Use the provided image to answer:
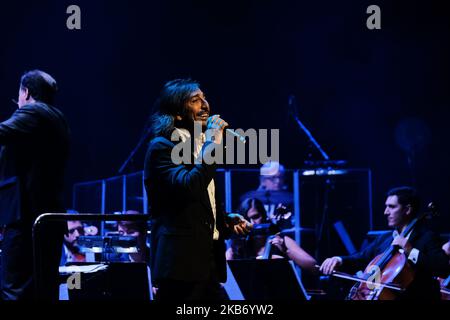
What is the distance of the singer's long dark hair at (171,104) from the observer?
3.09m

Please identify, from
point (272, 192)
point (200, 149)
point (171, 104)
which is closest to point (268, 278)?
point (200, 149)

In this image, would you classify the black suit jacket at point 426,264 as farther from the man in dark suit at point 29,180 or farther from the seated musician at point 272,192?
the man in dark suit at point 29,180

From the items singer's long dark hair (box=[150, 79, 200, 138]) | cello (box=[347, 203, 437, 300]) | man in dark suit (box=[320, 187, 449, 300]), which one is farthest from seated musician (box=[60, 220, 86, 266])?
singer's long dark hair (box=[150, 79, 200, 138])

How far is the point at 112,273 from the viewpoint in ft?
15.4

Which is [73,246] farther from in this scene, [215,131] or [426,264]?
[215,131]

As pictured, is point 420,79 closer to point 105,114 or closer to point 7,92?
point 105,114

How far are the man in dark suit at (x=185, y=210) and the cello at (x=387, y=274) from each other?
92.8 inches

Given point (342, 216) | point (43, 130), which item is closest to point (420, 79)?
point (342, 216)

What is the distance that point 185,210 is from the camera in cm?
288

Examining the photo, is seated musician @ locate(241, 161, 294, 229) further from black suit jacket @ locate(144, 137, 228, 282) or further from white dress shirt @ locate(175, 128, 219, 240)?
black suit jacket @ locate(144, 137, 228, 282)

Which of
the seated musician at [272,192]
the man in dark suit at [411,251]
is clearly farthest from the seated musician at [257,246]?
the seated musician at [272,192]

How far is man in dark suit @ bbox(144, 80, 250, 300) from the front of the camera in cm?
282

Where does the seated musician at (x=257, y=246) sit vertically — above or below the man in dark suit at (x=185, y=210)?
below

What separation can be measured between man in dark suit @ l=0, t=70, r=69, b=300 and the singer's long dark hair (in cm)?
72
